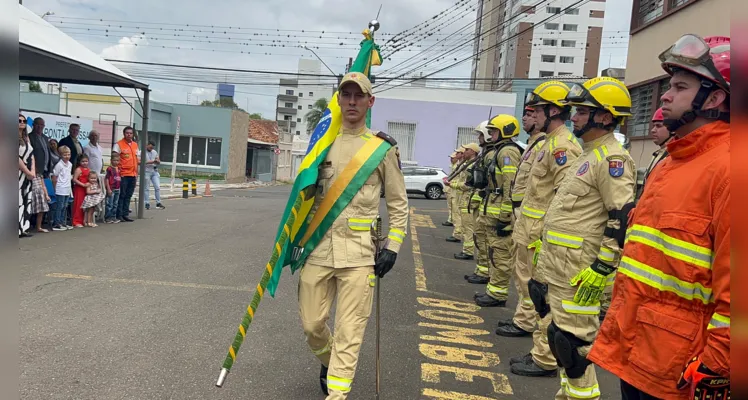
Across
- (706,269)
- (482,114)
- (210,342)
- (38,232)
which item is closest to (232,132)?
(482,114)

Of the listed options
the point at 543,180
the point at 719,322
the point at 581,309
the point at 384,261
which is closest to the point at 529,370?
the point at 581,309

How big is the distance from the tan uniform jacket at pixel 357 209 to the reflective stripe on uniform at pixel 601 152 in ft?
4.33

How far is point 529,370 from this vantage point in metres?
4.03

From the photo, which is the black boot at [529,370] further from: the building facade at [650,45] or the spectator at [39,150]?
the spectator at [39,150]

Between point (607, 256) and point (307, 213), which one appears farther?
point (307, 213)

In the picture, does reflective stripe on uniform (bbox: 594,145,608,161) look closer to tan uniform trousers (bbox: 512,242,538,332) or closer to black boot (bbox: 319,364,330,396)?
tan uniform trousers (bbox: 512,242,538,332)

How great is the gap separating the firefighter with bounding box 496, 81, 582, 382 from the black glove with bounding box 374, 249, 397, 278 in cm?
155

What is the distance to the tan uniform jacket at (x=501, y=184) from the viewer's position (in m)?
6.00

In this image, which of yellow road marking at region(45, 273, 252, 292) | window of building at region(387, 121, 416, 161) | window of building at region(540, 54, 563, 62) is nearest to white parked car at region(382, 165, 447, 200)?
window of building at region(387, 121, 416, 161)

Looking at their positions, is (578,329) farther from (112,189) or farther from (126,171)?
(126,171)

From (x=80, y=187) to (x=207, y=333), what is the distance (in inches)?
280

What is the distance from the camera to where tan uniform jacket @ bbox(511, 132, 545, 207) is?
16.1 ft

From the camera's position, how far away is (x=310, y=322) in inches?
124

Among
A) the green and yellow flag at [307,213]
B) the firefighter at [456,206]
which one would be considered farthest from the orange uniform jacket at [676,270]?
the firefighter at [456,206]
